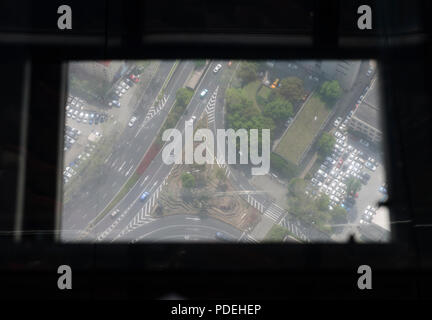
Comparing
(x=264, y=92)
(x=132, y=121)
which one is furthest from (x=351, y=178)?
(x=132, y=121)

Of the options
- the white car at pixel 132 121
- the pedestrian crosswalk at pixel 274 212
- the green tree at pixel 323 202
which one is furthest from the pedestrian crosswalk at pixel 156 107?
the green tree at pixel 323 202

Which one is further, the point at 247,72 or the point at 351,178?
the point at 247,72

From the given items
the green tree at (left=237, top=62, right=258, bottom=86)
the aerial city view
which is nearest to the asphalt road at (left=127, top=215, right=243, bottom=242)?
the aerial city view

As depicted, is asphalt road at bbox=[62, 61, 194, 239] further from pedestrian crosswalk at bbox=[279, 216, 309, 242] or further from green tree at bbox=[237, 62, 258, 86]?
pedestrian crosswalk at bbox=[279, 216, 309, 242]

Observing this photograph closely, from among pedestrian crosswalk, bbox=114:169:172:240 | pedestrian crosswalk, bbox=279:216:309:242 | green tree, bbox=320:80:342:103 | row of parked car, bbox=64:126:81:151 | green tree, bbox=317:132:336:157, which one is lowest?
pedestrian crosswalk, bbox=279:216:309:242

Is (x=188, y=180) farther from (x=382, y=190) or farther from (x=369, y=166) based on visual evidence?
(x=382, y=190)

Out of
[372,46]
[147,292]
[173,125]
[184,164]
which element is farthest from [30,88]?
[372,46]
